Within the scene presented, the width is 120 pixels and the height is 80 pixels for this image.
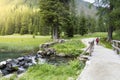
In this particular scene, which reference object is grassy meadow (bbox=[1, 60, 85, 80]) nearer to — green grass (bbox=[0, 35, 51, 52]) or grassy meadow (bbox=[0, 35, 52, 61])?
grassy meadow (bbox=[0, 35, 52, 61])

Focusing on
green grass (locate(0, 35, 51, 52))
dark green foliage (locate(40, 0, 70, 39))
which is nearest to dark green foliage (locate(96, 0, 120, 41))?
dark green foliage (locate(40, 0, 70, 39))

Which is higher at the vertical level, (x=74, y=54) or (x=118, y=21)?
(x=118, y=21)

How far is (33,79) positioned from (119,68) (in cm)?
540

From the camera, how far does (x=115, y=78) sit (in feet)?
45.2

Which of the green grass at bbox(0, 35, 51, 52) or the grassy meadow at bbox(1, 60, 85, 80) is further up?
the grassy meadow at bbox(1, 60, 85, 80)

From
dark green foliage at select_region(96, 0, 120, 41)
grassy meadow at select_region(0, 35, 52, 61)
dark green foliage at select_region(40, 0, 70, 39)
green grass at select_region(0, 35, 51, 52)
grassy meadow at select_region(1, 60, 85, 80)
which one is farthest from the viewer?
dark green foliage at select_region(40, 0, 70, 39)

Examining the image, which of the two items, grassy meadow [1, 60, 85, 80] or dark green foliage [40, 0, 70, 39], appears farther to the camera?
dark green foliage [40, 0, 70, 39]

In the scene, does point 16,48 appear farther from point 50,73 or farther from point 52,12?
point 50,73

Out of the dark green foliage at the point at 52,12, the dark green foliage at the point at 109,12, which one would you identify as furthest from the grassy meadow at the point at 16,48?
the dark green foliage at the point at 109,12

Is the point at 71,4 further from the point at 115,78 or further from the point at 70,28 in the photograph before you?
the point at 115,78

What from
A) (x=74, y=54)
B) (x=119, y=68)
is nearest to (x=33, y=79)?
(x=119, y=68)

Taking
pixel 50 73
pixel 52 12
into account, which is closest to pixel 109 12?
pixel 52 12

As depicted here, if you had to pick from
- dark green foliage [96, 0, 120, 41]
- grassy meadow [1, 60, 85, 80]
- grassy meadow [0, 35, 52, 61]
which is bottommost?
grassy meadow [0, 35, 52, 61]

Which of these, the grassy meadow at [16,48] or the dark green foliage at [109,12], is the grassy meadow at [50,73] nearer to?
the grassy meadow at [16,48]
